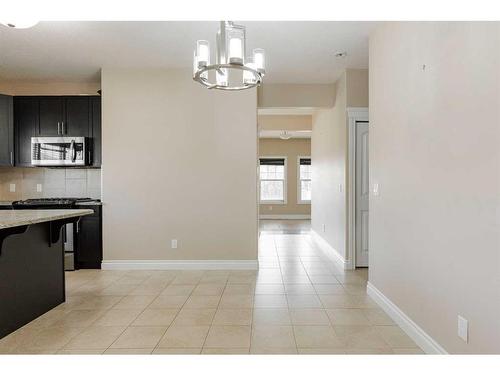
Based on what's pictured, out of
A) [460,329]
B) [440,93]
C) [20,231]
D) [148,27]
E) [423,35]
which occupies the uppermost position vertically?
[148,27]

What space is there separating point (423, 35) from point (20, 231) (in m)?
3.40

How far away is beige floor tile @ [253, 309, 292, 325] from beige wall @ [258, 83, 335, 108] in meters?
3.33

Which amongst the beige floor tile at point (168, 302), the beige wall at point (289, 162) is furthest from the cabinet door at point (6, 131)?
the beige wall at point (289, 162)

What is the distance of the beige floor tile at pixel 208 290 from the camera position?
11.8 ft

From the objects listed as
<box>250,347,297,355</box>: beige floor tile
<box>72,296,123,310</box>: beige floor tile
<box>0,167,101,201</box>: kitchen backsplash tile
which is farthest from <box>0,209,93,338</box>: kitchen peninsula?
<box>0,167,101,201</box>: kitchen backsplash tile

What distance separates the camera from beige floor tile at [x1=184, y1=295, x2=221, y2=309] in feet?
10.5

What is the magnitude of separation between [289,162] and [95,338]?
9.60m

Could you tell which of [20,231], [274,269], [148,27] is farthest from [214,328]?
[148,27]

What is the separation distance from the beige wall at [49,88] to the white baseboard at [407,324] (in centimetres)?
500

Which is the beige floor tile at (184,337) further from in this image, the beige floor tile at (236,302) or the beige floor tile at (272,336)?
the beige floor tile at (236,302)

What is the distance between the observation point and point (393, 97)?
115 inches

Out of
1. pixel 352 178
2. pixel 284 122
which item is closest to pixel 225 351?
pixel 352 178
